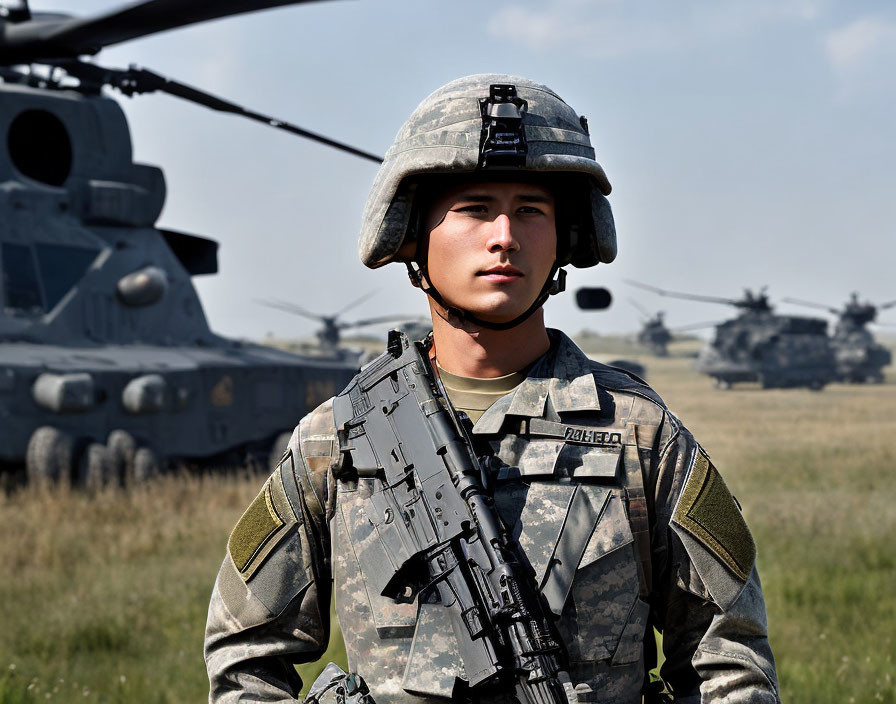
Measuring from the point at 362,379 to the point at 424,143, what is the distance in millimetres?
576

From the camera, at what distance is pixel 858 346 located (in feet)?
179

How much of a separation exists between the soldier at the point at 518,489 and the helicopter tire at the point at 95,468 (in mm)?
9142

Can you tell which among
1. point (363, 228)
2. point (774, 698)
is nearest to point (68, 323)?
point (363, 228)

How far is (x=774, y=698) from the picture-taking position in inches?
87.5

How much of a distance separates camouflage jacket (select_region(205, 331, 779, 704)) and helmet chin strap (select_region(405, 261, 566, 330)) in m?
0.13

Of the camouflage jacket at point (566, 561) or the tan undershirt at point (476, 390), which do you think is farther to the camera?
the tan undershirt at point (476, 390)

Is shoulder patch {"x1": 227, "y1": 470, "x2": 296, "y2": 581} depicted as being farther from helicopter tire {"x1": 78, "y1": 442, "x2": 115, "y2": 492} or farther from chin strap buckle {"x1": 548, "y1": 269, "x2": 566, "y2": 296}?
helicopter tire {"x1": 78, "y1": 442, "x2": 115, "y2": 492}

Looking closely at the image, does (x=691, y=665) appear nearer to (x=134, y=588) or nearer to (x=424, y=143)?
(x=424, y=143)

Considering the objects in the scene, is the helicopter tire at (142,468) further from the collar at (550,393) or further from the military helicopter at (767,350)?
the military helicopter at (767,350)

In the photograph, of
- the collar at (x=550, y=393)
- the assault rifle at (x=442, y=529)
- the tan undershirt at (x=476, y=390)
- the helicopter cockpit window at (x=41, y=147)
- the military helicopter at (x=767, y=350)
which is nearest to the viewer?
the assault rifle at (x=442, y=529)

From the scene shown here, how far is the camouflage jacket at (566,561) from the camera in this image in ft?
7.29

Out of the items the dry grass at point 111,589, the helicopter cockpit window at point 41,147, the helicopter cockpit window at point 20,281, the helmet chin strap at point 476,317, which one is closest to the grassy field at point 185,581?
the dry grass at point 111,589

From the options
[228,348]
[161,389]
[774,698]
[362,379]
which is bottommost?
[774,698]

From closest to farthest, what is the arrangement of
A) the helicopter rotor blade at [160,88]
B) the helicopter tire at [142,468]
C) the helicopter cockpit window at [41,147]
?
the helicopter rotor blade at [160,88] < the helicopter tire at [142,468] < the helicopter cockpit window at [41,147]
